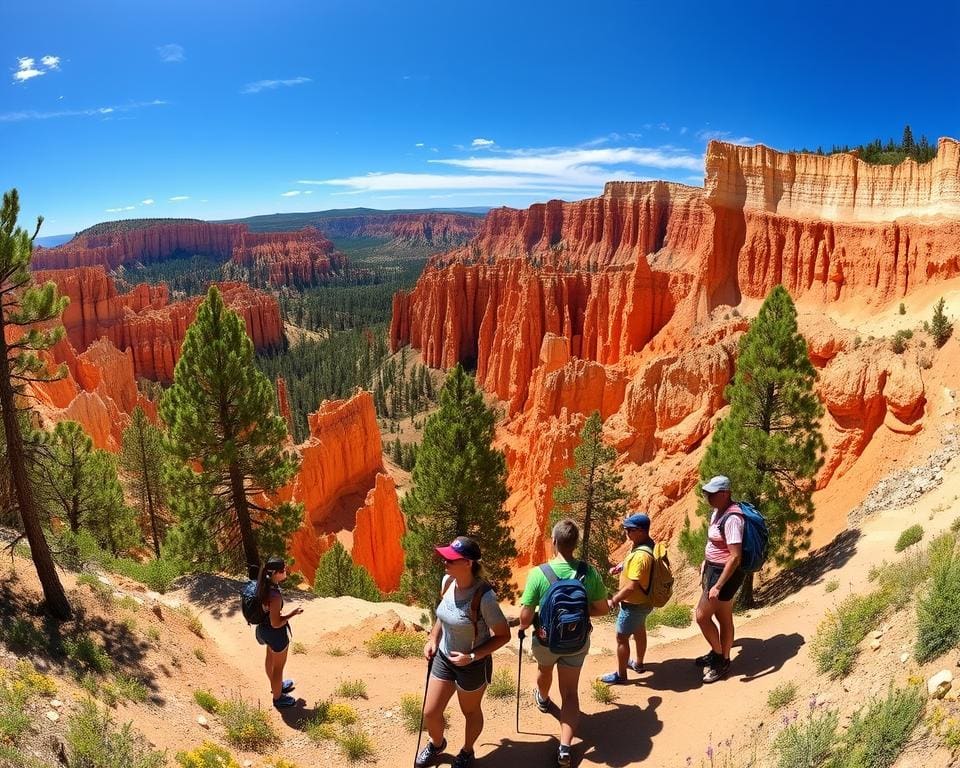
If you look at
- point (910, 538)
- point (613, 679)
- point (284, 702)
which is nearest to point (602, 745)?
point (613, 679)

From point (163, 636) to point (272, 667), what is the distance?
2.78m

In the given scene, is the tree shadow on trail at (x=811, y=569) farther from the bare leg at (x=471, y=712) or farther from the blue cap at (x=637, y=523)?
the bare leg at (x=471, y=712)

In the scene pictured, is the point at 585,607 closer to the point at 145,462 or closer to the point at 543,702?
the point at 543,702

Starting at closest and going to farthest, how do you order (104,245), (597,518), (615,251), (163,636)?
1. (163,636)
2. (597,518)
3. (615,251)
4. (104,245)

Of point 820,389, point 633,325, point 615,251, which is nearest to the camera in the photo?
point 820,389

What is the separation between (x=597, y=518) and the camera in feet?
60.6

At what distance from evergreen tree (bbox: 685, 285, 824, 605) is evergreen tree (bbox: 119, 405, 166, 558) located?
1736 cm

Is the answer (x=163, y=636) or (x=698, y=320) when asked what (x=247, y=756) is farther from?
(x=698, y=320)

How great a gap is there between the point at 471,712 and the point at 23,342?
6.87m

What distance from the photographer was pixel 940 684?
429 cm

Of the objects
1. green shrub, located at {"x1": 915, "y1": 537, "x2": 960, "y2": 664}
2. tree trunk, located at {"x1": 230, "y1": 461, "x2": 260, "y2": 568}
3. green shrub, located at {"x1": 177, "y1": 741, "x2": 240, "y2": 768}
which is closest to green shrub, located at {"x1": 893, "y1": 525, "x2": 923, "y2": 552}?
green shrub, located at {"x1": 915, "y1": 537, "x2": 960, "y2": 664}

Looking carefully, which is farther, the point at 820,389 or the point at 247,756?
the point at 820,389

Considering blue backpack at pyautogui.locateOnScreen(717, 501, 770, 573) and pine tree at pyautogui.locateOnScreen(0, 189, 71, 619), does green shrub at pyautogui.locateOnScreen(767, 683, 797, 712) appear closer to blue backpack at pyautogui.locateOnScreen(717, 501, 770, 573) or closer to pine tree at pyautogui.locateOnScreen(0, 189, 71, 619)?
blue backpack at pyautogui.locateOnScreen(717, 501, 770, 573)

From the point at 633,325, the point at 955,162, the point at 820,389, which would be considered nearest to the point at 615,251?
the point at 633,325
